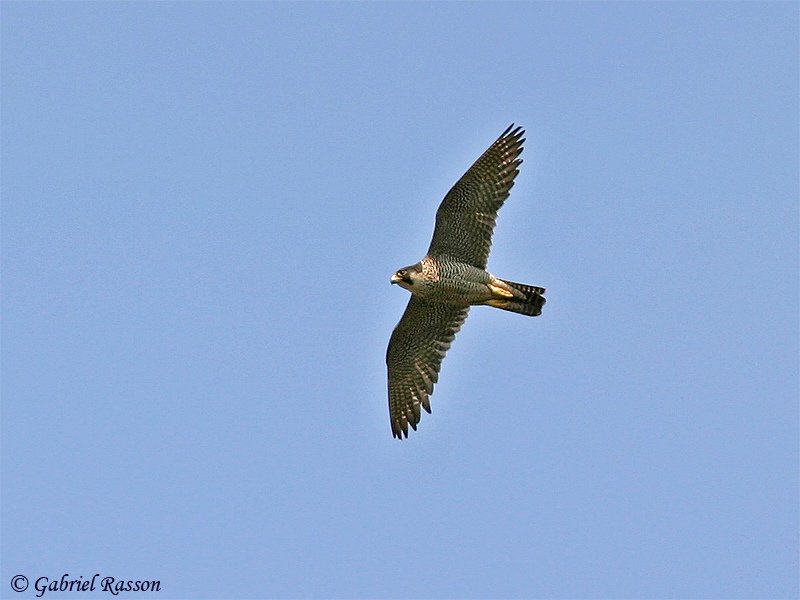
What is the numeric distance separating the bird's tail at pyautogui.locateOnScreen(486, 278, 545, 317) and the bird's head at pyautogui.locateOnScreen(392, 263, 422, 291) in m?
1.19

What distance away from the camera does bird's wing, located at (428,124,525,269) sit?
609 inches

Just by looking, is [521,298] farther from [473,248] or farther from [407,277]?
[407,277]

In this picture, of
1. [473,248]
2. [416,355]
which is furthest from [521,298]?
[416,355]

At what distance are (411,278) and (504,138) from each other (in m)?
2.40

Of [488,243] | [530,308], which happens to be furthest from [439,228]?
[530,308]

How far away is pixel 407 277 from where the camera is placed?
50.6 ft

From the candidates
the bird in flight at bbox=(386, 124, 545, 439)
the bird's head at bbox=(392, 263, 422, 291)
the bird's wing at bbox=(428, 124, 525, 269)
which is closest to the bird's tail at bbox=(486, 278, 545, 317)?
the bird in flight at bbox=(386, 124, 545, 439)

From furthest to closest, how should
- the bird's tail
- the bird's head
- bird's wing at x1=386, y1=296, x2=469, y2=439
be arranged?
bird's wing at x1=386, y1=296, x2=469, y2=439 → the bird's tail → the bird's head

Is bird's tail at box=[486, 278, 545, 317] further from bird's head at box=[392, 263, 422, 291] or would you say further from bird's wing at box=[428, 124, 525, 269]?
bird's head at box=[392, 263, 422, 291]

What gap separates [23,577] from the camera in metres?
15.0

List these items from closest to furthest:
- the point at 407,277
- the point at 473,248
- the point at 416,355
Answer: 1. the point at 407,277
2. the point at 473,248
3. the point at 416,355

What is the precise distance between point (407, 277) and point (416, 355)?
6.30 ft

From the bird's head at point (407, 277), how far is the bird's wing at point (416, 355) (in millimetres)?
1003

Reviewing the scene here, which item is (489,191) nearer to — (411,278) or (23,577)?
(411,278)
